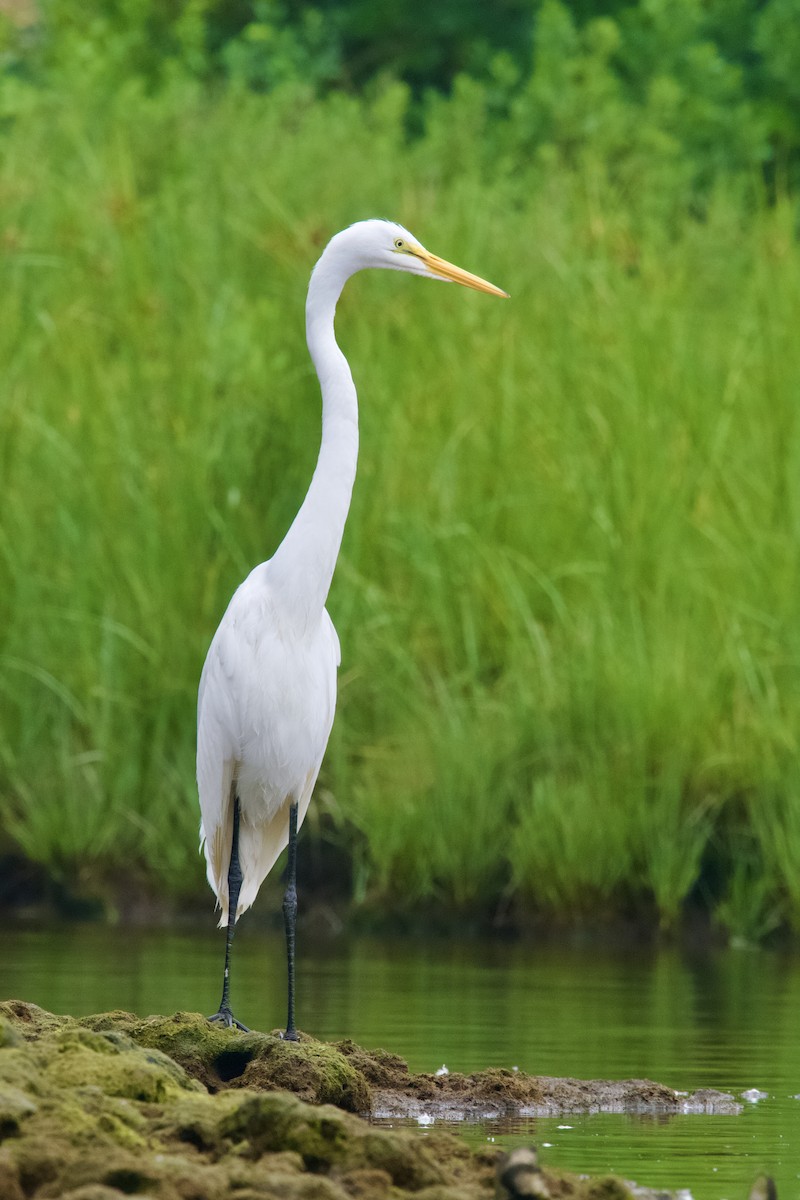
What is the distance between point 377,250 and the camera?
7.47 m

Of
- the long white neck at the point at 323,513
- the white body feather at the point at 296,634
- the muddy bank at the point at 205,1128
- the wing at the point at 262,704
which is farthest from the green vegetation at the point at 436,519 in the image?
the muddy bank at the point at 205,1128

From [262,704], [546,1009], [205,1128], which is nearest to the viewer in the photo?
[205,1128]

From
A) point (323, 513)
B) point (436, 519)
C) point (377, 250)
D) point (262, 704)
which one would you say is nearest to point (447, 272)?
point (377, 250)

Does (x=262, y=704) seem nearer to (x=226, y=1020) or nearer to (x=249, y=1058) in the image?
(x=226, y=1020)

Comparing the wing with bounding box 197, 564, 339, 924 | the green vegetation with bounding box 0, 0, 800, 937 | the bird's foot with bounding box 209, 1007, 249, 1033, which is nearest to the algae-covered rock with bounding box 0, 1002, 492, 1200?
the bird's foot with bounding box 209, 1007, 249, 1033

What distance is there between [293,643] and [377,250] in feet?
4.25

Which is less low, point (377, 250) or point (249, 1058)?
point (377, 250)

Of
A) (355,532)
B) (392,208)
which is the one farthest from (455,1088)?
(392,208)

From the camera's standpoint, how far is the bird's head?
743 cm

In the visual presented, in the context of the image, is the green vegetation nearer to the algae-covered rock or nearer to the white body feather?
the white body feather

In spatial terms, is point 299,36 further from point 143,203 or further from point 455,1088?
point 455,1088

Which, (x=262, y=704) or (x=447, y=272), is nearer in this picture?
(x=262, y=704)

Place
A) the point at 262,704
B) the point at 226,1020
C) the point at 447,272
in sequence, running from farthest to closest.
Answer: the point at 447,272, the point at 262,704, the point at 226,1020

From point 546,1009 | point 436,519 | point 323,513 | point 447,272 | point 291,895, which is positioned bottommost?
point 546,1009
